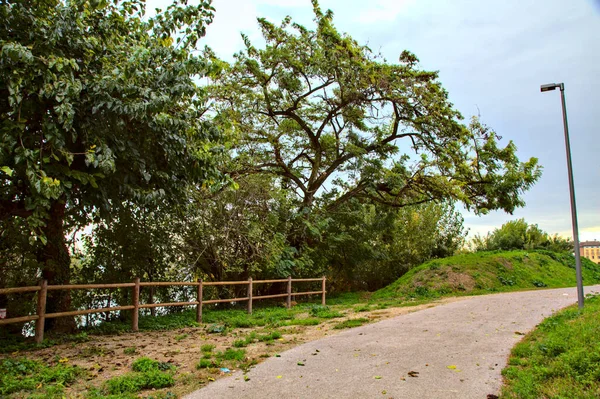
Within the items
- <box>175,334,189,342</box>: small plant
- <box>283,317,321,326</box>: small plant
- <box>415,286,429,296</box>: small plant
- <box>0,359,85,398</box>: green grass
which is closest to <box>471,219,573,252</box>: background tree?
<box>415,286,429,296</box>: small plant

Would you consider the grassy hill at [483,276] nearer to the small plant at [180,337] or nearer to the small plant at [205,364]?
the small plant at [180,337]

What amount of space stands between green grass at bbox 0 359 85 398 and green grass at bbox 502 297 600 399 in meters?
5.11

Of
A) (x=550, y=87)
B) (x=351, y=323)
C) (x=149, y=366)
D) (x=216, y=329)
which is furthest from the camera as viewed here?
(x=550, y=87)

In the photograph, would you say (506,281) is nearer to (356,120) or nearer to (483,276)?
(483,276)

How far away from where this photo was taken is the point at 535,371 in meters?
4.94

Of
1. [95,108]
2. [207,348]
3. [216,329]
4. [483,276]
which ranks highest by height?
[95,108]

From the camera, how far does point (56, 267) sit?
8898mm

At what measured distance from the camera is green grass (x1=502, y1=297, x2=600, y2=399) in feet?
13.9

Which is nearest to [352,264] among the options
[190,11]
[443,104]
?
[443,104]

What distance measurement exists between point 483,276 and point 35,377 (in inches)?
711

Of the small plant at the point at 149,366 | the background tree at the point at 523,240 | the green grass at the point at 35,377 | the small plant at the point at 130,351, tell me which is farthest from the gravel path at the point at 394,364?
the background tree at the point at 523,240

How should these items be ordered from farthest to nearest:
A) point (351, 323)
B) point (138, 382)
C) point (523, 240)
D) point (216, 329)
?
1. point (523, 240)
2. point (351, 323)
3. point (216, 329)
4. point (138, 382)

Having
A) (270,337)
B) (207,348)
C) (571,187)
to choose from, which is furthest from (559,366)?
(571,187)

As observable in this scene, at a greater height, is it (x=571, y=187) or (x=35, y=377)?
(x=571, y=187)
